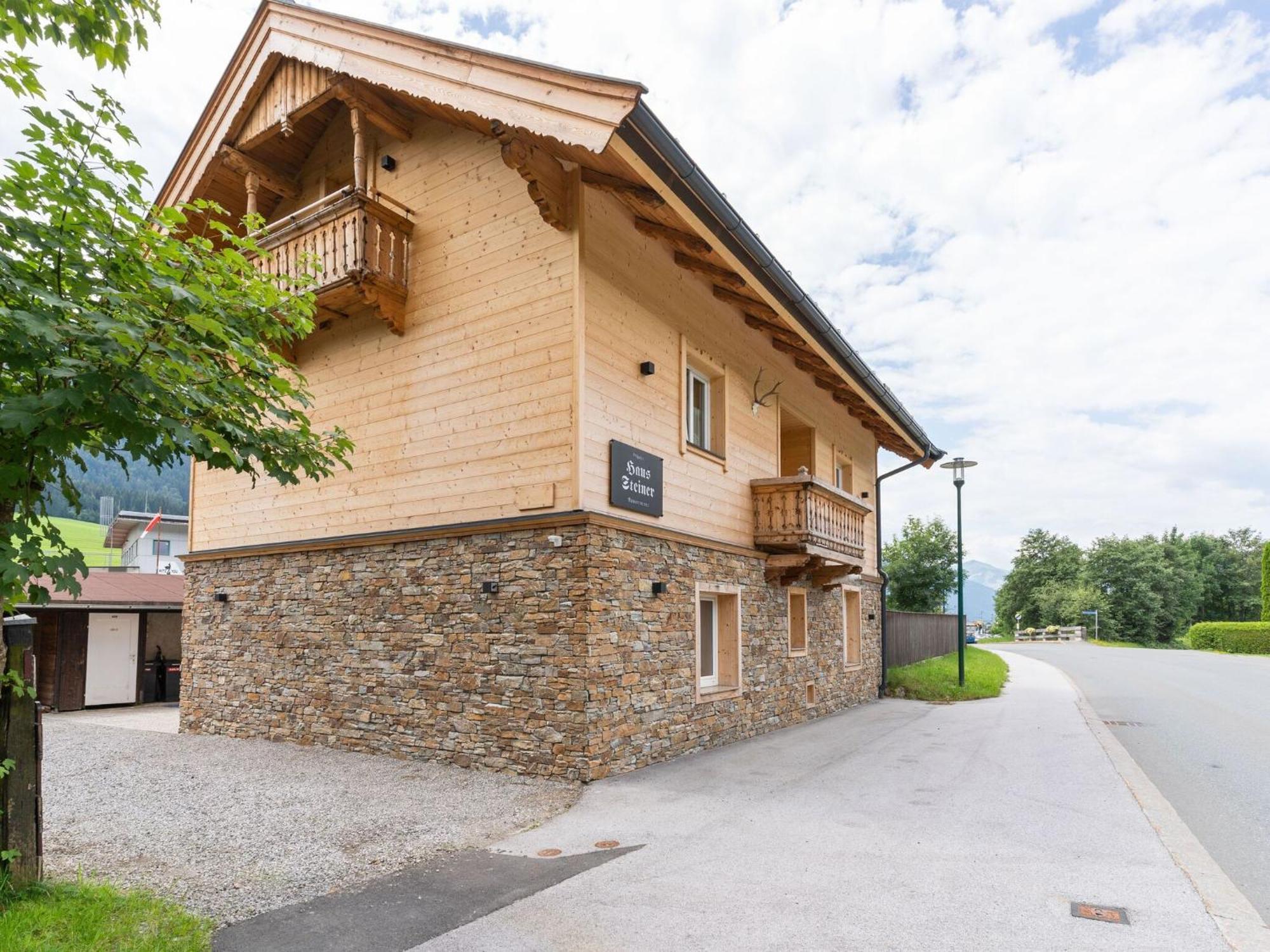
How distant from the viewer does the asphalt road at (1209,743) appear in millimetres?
6090

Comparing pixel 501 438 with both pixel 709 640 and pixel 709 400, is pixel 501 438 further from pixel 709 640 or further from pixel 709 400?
pixel 709 640

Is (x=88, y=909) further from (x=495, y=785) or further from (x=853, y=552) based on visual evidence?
(x=853, y=552)

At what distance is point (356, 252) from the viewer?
9.38m

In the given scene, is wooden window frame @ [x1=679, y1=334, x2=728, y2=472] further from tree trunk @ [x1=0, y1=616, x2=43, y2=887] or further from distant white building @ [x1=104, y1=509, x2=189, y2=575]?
distant white building @ [x1=104, y1=509, x2=189, y2=575]

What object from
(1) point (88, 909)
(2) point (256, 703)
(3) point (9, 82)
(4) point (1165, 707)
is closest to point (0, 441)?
(3) point (9, 82)

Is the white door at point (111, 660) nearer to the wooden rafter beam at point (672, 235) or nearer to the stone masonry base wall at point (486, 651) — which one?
the stone masonry base wall at point (486, 651)

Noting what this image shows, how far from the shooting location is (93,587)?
670 inches

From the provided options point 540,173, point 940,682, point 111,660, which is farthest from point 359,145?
point 940,682

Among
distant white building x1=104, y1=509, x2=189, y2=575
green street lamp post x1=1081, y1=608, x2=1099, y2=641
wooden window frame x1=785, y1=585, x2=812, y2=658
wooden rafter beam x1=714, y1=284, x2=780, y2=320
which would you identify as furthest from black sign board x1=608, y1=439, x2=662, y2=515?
green street lamp post x1=1081, y1=608, x2=1099, y2=641

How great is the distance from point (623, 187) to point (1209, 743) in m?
10.5

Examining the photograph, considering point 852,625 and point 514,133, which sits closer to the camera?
point 514,133

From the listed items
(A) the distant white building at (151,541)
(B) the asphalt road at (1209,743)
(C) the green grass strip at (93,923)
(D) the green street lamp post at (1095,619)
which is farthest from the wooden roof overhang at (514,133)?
(D) the green street lamp post at (1095,619)

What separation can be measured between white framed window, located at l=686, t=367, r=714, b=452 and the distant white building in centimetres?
2678

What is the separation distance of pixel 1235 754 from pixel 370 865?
10.2 metres
